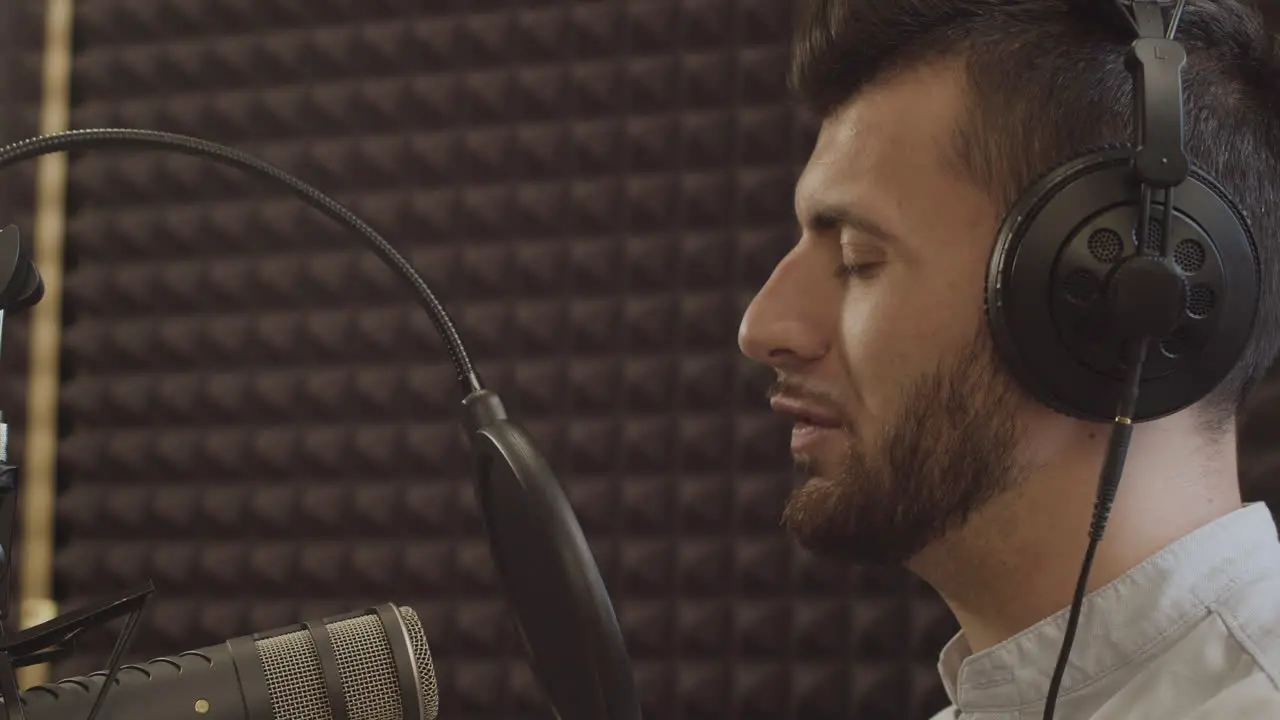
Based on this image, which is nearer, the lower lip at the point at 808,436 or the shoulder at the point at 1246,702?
the shoulder at the point at 1246,702

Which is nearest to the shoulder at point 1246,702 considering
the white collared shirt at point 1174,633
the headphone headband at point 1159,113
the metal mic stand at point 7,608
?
the white collared shirt at point 1174,633

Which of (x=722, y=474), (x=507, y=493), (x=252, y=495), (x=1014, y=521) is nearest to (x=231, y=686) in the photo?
(x=507, y=493)

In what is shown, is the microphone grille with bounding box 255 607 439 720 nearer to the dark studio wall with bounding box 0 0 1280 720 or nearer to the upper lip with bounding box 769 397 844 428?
the upper lip with bounding box 769 397 844 428

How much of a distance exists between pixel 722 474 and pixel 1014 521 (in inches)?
22.4

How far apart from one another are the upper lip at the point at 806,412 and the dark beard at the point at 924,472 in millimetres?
21

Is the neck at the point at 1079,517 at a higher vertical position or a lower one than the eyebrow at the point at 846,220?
lower

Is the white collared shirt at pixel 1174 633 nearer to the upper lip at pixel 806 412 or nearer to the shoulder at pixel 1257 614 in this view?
the shoulder at pixel 1257 614

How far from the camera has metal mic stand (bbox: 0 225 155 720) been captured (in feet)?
1.88

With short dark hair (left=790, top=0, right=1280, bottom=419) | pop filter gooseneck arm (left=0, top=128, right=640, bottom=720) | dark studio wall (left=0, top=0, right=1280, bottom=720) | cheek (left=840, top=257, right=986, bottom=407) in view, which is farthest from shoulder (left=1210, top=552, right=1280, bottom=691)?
dark studio wall (left=0, top=0, right=1280, bottom=720)

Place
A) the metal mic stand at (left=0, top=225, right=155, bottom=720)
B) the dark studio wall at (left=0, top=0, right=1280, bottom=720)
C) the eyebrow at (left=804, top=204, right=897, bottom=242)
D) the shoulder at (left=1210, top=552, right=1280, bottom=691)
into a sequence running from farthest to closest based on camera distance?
the dark studio wall at (left=0, top=0, right=1280, bottom=720) < the eyebrow at (left=804, top=204, right=897, bottom=242) < the shoulder at (left=1210, top=552, right=1280, bottom=691) < the metal mic stand at (left=0, top=225, right=155, bottom=720)

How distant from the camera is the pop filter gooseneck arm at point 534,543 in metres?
0.58

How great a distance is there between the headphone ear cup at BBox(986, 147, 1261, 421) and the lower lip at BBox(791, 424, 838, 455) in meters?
0.18

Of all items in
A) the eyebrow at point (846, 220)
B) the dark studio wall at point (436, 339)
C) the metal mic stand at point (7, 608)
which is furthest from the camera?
the dark studio wall at point (436, 339)

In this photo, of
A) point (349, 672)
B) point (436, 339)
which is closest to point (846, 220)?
point (349, 672)
